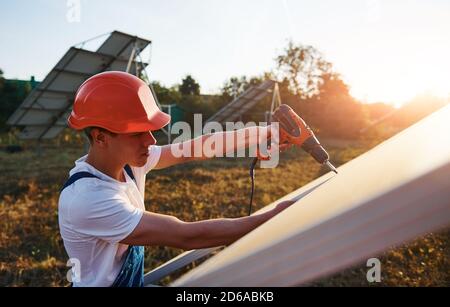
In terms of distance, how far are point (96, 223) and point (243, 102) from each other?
476 inches

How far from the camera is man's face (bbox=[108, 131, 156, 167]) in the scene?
126cm

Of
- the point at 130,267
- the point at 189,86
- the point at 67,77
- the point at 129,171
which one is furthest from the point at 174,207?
the point at 189,86

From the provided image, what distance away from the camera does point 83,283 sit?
4.18 feet

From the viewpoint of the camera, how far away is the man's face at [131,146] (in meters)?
1.26

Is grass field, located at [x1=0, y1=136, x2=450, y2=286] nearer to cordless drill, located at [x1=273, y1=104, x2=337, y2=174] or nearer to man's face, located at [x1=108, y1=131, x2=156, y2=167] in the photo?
cordless drill, located at [x1=273, y1=104, x2=337, y2=174]

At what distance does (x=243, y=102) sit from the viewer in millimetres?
13008

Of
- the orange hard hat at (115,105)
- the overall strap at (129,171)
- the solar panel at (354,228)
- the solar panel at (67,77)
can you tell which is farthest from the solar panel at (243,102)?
the solar panel at (354,228)

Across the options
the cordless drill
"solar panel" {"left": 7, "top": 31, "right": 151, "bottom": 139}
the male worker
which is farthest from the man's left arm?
"solar panel" {"left": 7, "top": 31, "right": 151, "bottom": 139}

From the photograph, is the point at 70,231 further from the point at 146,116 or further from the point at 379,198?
the point at 379,198

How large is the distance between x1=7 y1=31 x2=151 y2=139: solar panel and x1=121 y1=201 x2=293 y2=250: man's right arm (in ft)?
20.3

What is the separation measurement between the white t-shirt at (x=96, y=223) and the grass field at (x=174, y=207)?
79 centimetres

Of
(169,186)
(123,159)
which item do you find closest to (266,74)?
(169,186)

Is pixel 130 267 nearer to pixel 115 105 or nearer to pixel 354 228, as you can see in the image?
pixel 115 105
